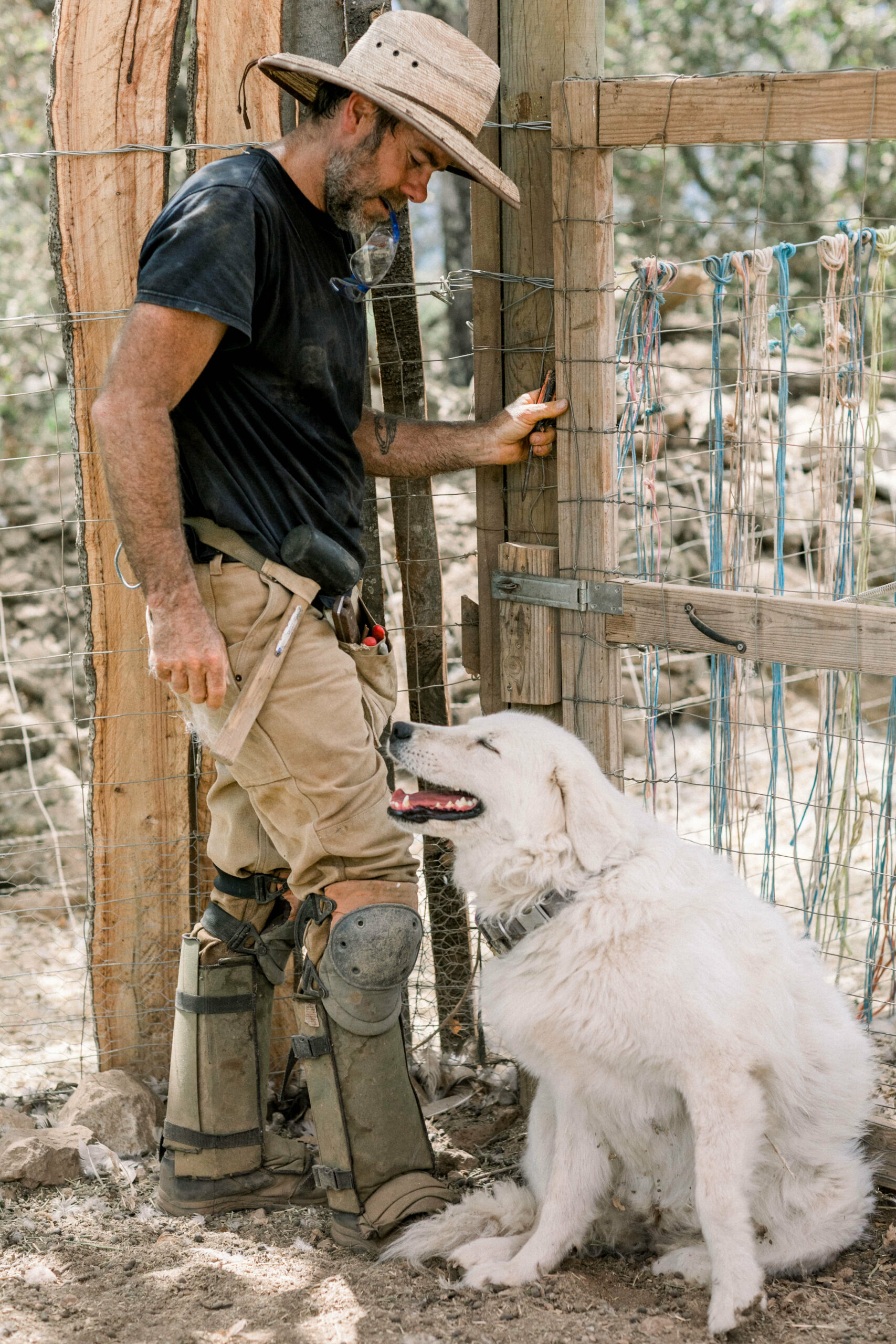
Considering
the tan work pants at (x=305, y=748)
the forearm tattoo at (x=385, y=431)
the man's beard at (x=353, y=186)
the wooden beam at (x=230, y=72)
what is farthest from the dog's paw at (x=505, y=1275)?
the wooden beam at (x=230, y=72)

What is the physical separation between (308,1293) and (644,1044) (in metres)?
1.05

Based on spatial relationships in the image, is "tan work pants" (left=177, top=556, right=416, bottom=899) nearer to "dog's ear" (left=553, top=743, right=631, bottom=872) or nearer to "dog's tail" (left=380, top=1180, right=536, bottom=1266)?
"dog's ear" (left=553, top=743, right=631, bottom=872)

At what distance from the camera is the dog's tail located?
3000 millimetres

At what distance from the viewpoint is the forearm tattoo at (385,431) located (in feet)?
11.9

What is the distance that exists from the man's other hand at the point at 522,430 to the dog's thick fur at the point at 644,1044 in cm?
87

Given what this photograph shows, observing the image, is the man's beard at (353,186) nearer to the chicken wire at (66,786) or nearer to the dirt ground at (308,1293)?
Answer: the chicken wire at (66,786)

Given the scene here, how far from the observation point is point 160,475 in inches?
109

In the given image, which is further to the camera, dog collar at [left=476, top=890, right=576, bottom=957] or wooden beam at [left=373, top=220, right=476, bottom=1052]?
wooden beam at [left=373, top=220, right=476, bottom=1052]

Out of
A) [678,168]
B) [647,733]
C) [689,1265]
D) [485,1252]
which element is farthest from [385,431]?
[678,168]

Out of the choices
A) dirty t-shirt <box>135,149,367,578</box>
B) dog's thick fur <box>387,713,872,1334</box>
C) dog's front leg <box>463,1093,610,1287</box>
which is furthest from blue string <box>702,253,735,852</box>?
dirty t-shirt <box>135,149,367,578</box>

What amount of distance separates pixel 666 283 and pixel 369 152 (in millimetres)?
980

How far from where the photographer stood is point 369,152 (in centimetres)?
296

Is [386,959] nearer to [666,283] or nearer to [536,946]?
[536,946]

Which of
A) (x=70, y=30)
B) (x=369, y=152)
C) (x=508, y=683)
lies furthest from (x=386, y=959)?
(x=70, y=30)
